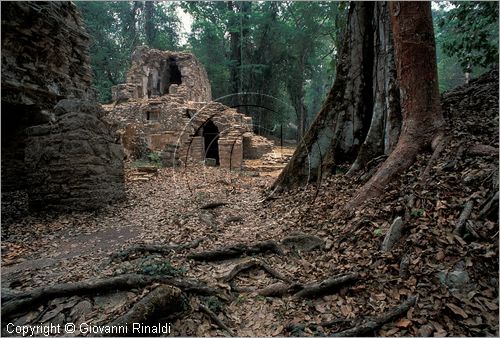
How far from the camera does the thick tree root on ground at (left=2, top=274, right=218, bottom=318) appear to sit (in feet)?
8.27

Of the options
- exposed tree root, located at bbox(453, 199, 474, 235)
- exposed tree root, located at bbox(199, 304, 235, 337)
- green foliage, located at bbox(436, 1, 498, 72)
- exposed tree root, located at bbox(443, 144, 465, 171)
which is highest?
green foliage, located at bbox(436, 1, 498, 72)

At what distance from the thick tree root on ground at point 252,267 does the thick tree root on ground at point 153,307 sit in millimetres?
628

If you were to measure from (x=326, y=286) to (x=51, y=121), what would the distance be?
6.16 meters

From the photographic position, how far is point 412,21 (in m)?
3.67

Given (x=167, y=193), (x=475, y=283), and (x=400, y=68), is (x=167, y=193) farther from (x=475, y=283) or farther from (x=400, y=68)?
(x=475, y=283)

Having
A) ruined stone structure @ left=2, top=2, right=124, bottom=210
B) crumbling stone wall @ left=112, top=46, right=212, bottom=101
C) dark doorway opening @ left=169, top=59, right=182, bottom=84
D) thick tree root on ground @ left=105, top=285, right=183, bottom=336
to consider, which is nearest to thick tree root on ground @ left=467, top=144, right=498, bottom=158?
thick tree root on ground @ left=105, top=285, right=183, bottom=336

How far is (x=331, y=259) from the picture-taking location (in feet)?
9.70

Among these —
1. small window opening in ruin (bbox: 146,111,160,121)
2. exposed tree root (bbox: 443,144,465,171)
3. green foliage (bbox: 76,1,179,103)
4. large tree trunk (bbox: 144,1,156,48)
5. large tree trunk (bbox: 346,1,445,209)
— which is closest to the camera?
exposed tree root (bbox: 443,144,465,171)

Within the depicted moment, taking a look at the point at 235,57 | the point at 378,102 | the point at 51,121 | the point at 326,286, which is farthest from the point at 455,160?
the point at 235,57

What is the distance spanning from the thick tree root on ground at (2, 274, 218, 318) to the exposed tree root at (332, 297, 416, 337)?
1235 mm

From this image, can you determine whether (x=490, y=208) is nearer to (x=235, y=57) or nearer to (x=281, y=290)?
(x=281, y=290)

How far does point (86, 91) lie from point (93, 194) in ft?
15.7

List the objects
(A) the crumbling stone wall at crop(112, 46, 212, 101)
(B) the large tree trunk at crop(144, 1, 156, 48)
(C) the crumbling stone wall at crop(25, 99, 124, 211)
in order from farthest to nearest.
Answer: (B) the large tree trunk at crop(144, 1, 156, 48) < (A) the crumbling stone wall at crop(112, 46, 212, 101) < (C) the crumbling stone wall at crop(25, 99, 124, 211)

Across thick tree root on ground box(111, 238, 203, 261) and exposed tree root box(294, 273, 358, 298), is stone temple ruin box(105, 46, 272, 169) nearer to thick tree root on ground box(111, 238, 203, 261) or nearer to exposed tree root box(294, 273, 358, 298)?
thick tree root on ground box(111, 238, 203, 261)
